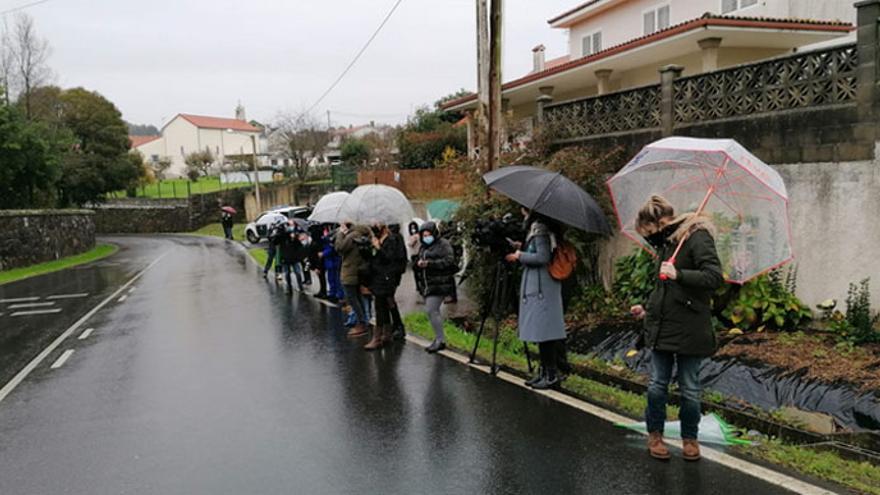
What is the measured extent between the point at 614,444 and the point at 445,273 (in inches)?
146

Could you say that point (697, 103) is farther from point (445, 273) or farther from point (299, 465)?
point (299, 465)

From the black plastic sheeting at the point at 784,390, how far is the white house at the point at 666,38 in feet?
22.8

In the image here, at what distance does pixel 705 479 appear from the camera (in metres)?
4.60

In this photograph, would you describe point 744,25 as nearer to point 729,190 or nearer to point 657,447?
A: point 729,190

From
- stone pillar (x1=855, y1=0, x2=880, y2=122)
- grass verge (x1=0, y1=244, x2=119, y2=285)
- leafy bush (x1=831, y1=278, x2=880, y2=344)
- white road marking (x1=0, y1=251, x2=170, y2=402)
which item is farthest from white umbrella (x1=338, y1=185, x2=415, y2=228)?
grass verge (x1=0, y1=244, x2=119, y2=285)

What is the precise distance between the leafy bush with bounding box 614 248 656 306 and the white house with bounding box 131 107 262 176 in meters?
82.3

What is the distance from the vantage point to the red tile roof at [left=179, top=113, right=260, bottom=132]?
90.7 metres

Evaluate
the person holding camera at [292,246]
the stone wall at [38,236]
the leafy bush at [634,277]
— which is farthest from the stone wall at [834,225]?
the stone wall at [38,236]

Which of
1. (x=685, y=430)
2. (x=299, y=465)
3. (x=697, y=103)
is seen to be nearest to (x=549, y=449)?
(x=685, y=430)

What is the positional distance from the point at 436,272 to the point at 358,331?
2.19 meters

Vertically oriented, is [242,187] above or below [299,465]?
above

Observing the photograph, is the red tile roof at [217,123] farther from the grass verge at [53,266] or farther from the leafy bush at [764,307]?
the leafy bush at [764,307]

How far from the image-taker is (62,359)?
934cm

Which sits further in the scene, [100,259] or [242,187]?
[242,187]
